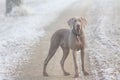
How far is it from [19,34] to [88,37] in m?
3.66

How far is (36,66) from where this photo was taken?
1154cm

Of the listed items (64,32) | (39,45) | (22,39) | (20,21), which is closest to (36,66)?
(64,32)

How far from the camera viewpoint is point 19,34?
17.5m

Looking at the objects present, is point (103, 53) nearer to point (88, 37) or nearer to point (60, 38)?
point (60, 38)

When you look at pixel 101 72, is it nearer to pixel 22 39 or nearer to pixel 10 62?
pixel 10 62

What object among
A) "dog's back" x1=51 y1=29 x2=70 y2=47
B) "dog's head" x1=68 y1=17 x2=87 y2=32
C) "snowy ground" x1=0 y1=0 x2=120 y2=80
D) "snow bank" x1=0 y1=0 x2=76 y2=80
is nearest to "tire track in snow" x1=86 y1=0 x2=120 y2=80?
"snowy ground" x1=0 y1=0 x2=120 y2=80

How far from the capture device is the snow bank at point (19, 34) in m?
12.0

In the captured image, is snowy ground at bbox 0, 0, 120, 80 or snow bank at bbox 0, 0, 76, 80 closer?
snowy ground at bbox 0, 0, 120, 80

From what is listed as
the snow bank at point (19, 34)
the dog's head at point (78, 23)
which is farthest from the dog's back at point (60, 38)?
the snow bank at point (19, 34)

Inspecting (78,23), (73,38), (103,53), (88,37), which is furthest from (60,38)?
(88,37)

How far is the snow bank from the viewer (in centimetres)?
1202

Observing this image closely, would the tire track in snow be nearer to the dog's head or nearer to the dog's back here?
the dog's back

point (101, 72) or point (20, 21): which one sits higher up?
point (20, 21)

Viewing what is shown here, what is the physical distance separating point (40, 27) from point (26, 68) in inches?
323
